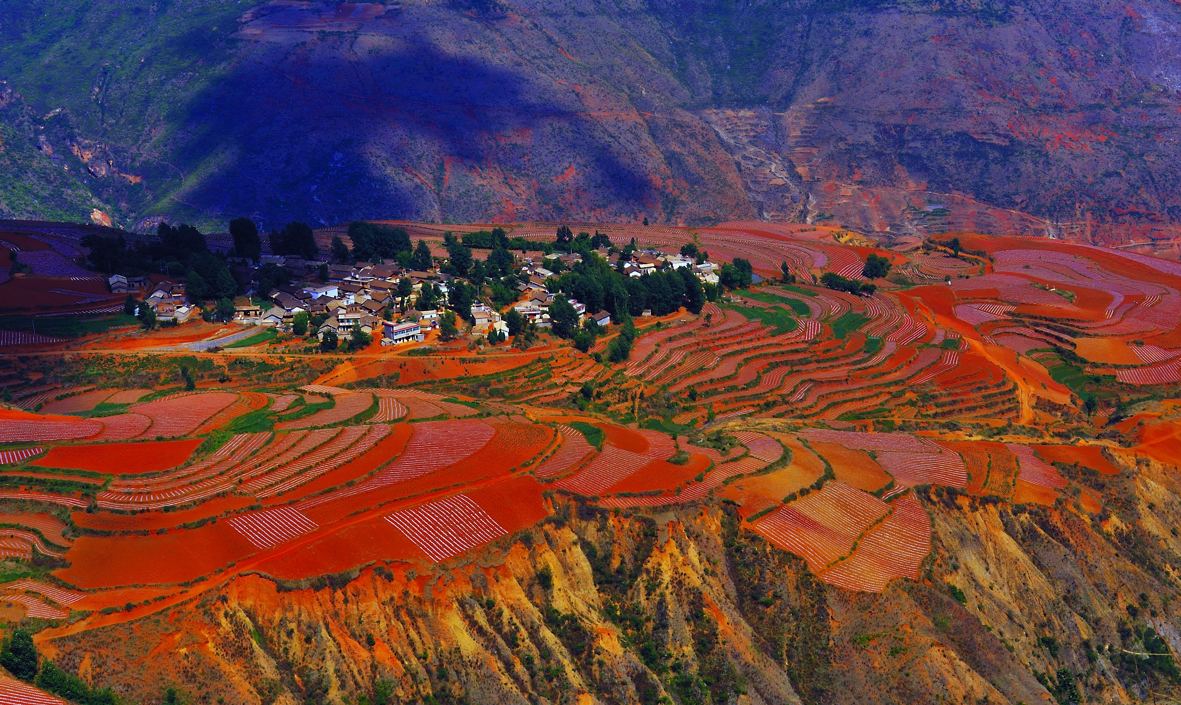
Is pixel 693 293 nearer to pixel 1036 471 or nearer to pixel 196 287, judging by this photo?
pixel 1036 471

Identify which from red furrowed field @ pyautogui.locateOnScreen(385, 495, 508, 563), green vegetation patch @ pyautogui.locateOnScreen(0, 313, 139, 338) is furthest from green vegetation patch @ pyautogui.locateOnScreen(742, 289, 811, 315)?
red furrowed field @ pyautogui.locateOnScreen(385, 495, 508, 563)

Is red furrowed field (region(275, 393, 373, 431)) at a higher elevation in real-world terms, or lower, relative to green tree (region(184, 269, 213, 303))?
lower

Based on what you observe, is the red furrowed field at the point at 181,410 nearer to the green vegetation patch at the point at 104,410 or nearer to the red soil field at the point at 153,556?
the green vegetation patch at the point at 104,410

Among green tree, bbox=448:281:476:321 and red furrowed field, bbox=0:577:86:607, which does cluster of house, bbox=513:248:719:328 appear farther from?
red furrowed field, bbox=0:577:86:607

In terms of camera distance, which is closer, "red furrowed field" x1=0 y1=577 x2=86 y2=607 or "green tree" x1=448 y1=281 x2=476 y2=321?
"red furrowed field" x1=0 y1=577 x2=86 y2=607

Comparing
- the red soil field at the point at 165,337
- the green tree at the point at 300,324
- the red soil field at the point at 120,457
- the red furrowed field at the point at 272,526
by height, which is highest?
the red soil field at the point at 120,457

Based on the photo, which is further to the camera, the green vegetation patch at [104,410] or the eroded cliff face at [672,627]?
the green vegetation patch at [104,410]

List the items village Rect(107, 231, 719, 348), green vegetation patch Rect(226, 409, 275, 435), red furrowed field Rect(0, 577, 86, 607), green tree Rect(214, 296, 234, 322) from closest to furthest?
red furrowed field Rect(0, 577, 86, 607) → green vegetation patch Rect(226, 409, 275, 435) → village Rect(107, 231, 719, 348) → green tree Rect(214, 296, 234, 322)

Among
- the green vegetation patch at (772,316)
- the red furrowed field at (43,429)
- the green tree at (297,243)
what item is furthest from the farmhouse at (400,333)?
the green vegetation patch at (772,316)
